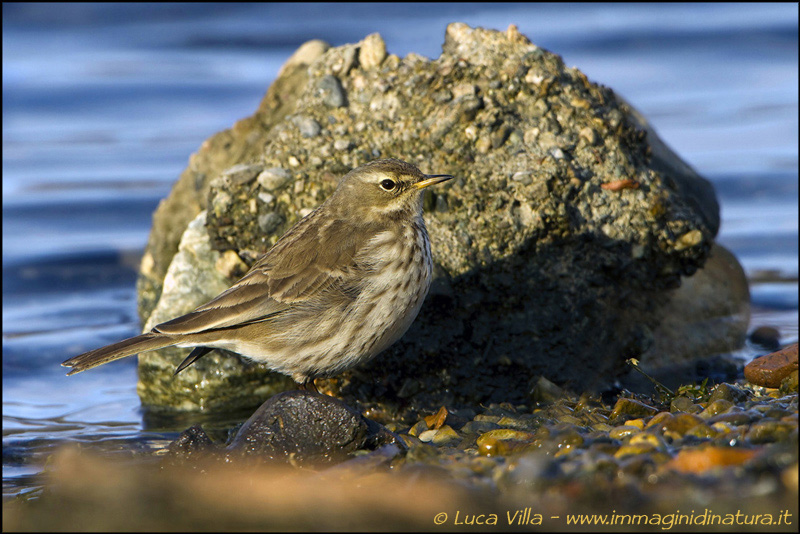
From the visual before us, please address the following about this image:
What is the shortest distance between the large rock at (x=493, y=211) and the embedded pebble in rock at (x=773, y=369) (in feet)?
4.05

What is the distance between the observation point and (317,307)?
17.7 ft

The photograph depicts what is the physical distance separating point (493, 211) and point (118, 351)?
2.67 meters

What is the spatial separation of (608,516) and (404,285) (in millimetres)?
2239

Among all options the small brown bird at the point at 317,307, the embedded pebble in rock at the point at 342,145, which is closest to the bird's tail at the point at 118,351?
the small brown bird at the point at 317,307

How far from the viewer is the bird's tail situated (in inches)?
208

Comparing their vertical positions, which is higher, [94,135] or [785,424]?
[94,135]

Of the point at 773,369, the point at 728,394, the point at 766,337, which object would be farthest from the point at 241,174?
the point at 766,337

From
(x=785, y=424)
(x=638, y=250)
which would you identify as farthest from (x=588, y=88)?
(x=785, y=424)

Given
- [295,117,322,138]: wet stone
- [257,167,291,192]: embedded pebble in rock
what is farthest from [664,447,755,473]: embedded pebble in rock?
[295,117,322,138]: wet stone

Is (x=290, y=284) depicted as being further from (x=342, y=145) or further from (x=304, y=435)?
(x=342, y=145)

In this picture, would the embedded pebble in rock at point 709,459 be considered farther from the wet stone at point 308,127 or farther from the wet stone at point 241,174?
the wet stone at point 308,127

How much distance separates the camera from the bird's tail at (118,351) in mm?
5289

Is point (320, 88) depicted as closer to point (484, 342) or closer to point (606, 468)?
point (484, 342)

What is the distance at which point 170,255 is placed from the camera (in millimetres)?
8258
